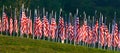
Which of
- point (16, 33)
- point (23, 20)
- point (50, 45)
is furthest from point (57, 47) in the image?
point (16, 33)

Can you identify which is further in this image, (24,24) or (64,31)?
(64,31)

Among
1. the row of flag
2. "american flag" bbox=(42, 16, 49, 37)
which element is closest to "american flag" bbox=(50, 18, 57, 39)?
the row of flag

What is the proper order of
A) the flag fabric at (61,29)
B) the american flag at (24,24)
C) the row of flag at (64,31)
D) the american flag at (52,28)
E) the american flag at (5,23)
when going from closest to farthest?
the american flag at (24,24) → the row of flag at (64,31) → the flag fabric at (61,29) → the american flag at (52,28) → the american flag at (5,23)

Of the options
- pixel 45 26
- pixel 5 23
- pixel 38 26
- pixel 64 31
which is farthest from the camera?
pixel 5 23

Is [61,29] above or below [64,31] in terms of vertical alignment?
above

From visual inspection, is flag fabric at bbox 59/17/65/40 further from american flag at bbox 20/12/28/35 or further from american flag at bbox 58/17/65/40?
american flag at bbox 20/12/28/35

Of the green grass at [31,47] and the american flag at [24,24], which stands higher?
the american flag at [24,24]

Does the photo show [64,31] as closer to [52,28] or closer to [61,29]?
[61,29]

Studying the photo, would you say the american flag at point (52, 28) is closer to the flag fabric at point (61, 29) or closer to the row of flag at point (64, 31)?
the row of flag at point (64, 31)

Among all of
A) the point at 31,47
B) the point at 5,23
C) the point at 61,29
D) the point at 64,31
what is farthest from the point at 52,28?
the point at 31,47

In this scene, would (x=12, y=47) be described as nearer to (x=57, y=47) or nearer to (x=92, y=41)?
(x=57, y=47)

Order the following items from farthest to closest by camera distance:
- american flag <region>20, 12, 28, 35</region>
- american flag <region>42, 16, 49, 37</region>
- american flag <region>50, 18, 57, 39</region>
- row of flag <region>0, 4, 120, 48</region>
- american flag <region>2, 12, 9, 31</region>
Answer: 1. american flag <region>2, 12, 9, 31</region>
2. american flag <region>50, 18, 57, 39</region>
3. american flag <region>42, 16, 49, 37</region>
4. row of flag <region>0, 4, 120, 48</region>
5. american flag <region>20, 12, 28, 35</region>

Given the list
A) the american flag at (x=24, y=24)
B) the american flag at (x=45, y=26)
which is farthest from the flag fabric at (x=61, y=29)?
the american flag at (x=24, y=24)

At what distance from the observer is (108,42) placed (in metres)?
176
